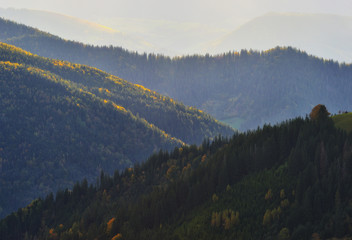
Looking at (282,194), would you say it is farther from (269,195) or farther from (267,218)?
(267,218)

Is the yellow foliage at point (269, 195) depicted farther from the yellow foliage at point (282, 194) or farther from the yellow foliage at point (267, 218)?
the yellow foliage at point (267, 218)

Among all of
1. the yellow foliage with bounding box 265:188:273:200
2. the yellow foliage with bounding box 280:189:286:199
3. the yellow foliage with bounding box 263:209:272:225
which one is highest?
the yellow foliage with bounding box 280:189:286:199

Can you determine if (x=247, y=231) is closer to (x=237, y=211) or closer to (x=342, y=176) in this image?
(x=237, y=211)

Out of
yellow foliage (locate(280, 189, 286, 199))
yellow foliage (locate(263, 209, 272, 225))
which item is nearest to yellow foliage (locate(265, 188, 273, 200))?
yellow foliage (locate(280, 189, 286, 199))

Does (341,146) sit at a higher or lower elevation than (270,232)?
higher

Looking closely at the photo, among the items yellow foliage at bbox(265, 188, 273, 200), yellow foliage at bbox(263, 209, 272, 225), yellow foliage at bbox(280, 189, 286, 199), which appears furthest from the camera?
yellow foliage at bbox(265, 188, 273, 200)

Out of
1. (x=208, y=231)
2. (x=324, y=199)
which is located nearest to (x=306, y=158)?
(x=324, y=199)

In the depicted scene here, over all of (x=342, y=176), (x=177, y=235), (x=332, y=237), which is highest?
(x=342, y=176)

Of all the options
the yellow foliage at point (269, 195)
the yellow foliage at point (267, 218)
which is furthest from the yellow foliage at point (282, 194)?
the yellow foliage at point (267, 218)

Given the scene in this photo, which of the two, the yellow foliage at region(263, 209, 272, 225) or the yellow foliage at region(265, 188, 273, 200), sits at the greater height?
the yellow foliage at region(265, 188, 273, 200)

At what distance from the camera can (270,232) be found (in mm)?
169500

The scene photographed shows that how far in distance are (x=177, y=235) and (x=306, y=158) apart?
48714mm

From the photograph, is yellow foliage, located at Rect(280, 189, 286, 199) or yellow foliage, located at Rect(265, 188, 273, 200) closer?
yellow foliage, located at Rect(280, 189, 286, 199)

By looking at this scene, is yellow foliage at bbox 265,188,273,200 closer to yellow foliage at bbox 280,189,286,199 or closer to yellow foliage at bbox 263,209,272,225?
yellow foliage at bbox 280,189,286,199
